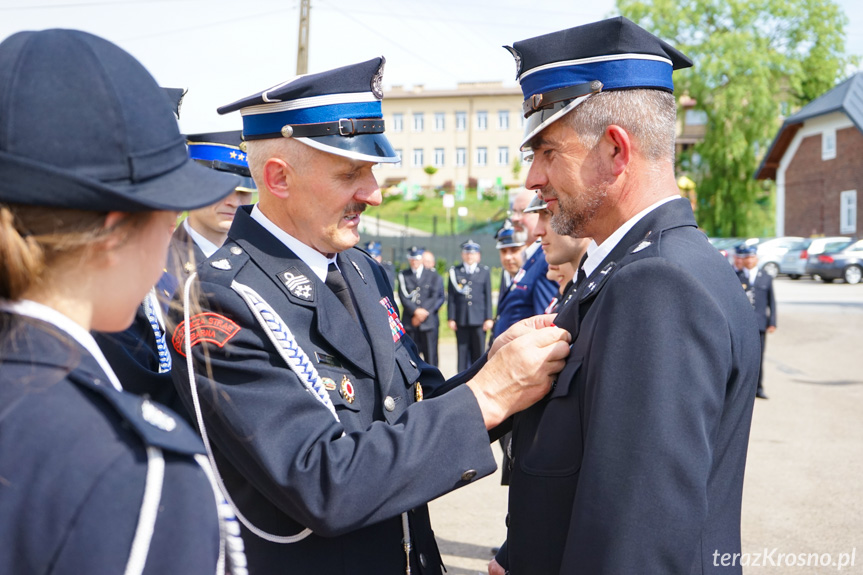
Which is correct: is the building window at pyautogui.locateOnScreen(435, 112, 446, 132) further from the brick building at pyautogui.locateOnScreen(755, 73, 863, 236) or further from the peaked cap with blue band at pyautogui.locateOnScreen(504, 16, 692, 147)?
the peaked cap with blue band at pyautogui.locateOnScreen(504, 16, 692, 147)

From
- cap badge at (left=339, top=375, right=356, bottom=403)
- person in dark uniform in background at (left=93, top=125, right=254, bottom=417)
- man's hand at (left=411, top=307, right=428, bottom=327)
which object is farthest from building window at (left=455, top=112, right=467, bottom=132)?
cap badge at (left=339, top=375, right=356, bottom=403)

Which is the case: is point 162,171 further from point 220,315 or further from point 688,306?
point 688,306

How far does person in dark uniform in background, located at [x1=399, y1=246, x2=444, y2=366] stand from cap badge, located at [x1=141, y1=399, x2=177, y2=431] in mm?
11218

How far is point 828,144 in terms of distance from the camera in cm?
3594

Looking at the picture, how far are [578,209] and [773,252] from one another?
101ft

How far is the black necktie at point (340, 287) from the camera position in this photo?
2.26 metres

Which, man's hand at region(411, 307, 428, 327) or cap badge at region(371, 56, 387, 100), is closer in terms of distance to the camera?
cap badge at region(371, 56, 387, 100)

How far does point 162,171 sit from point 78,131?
0.13 m

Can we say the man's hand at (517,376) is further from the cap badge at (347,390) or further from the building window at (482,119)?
the building window at (482,119)

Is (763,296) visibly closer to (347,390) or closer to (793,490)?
(793,490)

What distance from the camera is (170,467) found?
1027 mm

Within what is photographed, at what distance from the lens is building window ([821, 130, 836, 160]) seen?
116ft

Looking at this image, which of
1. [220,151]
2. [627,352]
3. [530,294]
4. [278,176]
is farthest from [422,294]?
[627,352]

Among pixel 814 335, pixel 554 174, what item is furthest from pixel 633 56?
pixel 814 335
